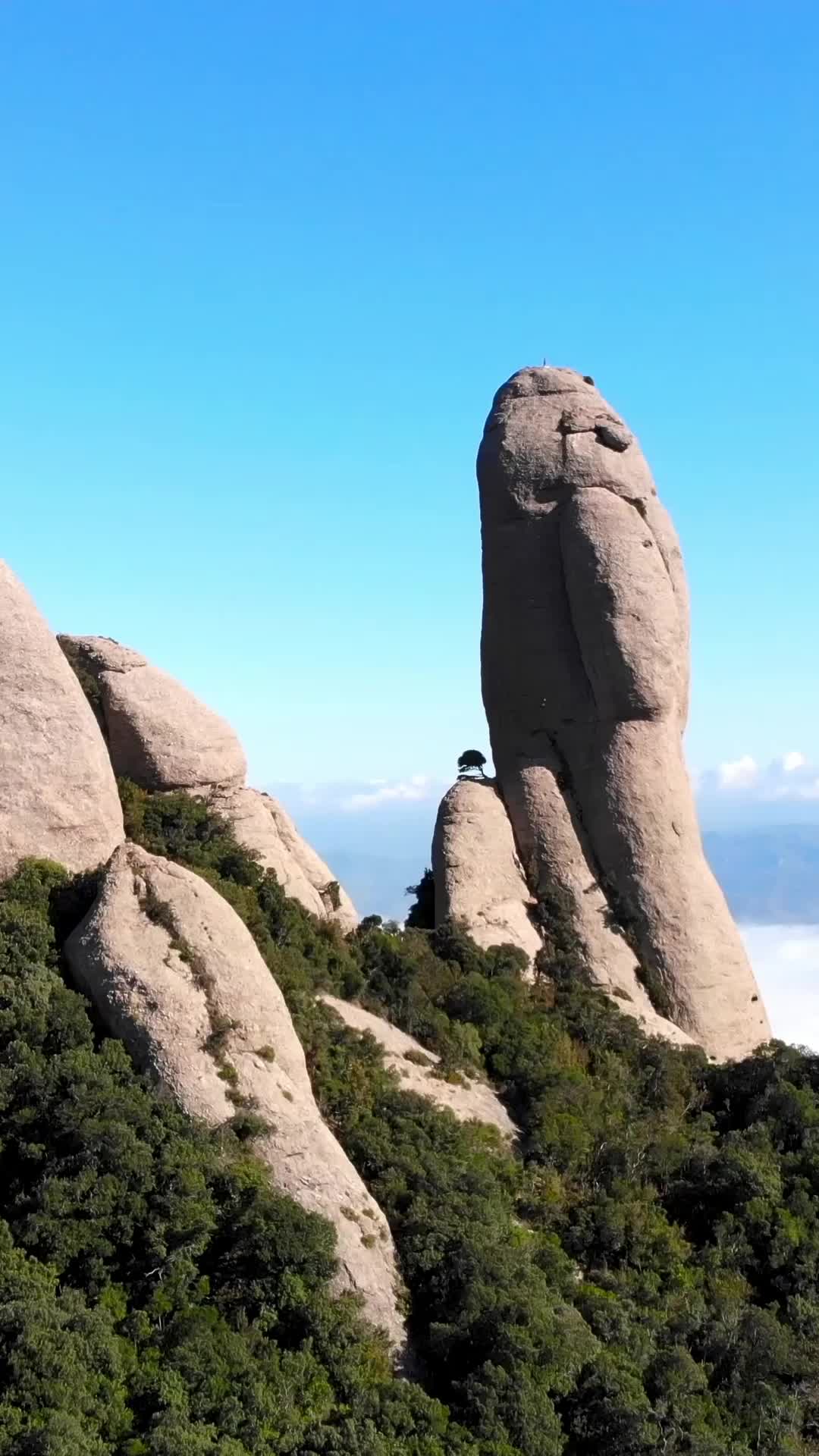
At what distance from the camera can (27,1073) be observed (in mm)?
14688

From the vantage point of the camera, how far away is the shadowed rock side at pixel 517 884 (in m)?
21.5

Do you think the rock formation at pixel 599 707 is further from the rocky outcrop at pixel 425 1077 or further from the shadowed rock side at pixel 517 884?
the rocky outcrop at pixel 425 1077

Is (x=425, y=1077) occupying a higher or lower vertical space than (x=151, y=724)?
lower

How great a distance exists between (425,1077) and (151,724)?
249 inches

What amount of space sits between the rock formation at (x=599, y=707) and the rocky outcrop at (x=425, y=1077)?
3.40 meters

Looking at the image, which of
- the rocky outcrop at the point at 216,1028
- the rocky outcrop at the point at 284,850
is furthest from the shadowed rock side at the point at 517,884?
the rocky outcrop at the point at 216,1028

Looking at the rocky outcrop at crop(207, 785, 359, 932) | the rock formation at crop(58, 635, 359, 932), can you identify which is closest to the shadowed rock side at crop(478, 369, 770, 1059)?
the rocky outcrop at crop(207, 785, 359, 932)

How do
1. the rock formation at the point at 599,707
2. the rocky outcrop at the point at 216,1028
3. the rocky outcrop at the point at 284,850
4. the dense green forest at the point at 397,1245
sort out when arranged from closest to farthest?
1. the dense green forest at the point at 397,1245
2. the rocky outcrop at the point at 216,1028
3. the rocky outcrop at the point at 284,850
4. the rock formation at the point at 599,707

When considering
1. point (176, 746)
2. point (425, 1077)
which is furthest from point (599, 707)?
point (425, 1077)

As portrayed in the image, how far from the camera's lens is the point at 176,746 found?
20.5m

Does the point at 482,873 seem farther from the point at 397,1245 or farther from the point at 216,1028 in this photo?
the point at 397,1245

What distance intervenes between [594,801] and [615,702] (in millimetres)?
1593

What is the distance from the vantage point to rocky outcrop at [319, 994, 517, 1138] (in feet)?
57.5

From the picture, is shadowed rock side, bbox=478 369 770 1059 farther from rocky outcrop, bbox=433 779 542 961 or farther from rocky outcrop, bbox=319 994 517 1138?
rocky outcrop, bbox=319 994 517 1138
